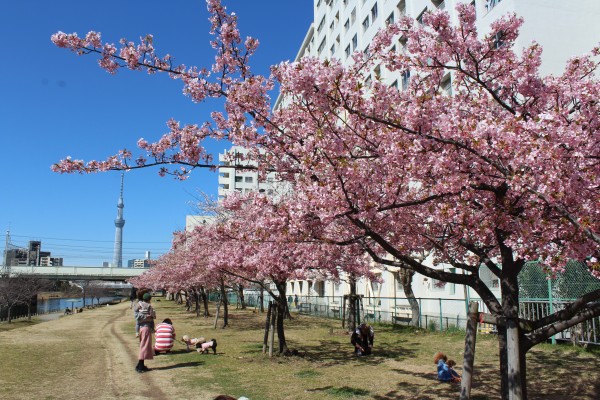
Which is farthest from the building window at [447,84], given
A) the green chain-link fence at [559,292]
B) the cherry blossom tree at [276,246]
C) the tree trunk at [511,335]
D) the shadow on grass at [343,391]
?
the tree trunk at [511,335]

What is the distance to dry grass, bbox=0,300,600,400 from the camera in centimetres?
866

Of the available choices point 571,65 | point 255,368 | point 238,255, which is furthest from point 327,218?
point 238,255

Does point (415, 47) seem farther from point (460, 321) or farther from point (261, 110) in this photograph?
point (460, 321)

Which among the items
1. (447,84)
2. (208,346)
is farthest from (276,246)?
(447,84)

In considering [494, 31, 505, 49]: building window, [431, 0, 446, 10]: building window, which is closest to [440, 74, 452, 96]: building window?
[431, 0, 446, 10]: building window

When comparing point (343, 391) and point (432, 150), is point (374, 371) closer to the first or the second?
point (343, 391)

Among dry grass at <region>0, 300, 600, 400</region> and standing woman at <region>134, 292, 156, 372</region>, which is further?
standing woman at <region>134, 292, 156, 372</region>

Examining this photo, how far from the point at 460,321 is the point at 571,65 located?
50.5 feet

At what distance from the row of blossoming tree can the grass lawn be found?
293cm

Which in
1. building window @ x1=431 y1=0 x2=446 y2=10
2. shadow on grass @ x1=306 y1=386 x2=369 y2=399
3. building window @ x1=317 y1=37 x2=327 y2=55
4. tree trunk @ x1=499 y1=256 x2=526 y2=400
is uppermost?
building window @ x1=317 y1=37 x2=327 y2=55

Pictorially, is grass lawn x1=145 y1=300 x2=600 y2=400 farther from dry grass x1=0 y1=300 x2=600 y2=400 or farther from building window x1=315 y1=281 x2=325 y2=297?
building window x1=315 y1=281 x2=325 y2=297

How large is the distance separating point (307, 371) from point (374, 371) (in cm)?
160

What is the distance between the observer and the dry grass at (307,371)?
341 inches

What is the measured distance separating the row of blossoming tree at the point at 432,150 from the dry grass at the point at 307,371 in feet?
9.94
